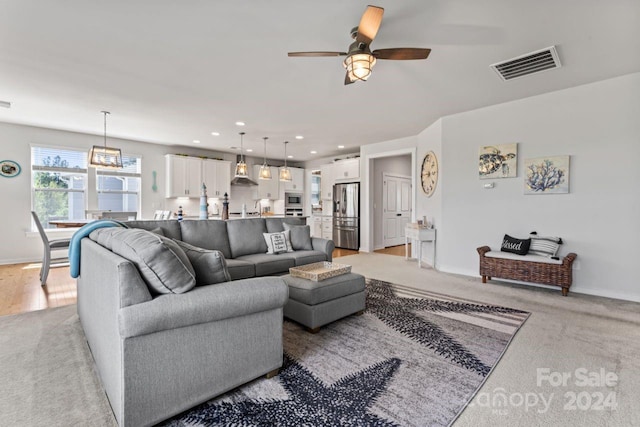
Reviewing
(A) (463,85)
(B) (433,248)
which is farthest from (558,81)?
(B) (433,248)

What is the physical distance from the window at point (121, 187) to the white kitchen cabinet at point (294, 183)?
12.5ft

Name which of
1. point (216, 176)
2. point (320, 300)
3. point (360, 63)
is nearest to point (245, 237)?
point (320, 300)

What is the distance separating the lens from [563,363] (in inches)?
84.2

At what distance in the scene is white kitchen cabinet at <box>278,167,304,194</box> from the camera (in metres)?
9.26

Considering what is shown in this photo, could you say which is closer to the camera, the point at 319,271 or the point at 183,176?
the point at 319,271

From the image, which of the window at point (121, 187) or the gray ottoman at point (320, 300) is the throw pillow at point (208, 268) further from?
the window at point (121, 187)

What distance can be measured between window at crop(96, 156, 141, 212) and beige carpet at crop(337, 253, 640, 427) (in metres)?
6.89

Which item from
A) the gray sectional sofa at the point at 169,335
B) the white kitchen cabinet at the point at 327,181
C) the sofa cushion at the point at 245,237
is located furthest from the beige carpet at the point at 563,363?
the white kitchen cabinet at the point at 327,181

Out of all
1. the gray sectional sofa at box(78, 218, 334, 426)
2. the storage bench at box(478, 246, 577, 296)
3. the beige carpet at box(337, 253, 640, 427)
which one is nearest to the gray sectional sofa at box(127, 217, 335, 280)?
the gray sectional sofa at box(78, 218, 334, 426)

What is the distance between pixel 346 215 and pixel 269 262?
435 cm

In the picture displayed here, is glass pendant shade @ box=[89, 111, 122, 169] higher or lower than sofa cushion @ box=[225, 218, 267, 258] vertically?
higher

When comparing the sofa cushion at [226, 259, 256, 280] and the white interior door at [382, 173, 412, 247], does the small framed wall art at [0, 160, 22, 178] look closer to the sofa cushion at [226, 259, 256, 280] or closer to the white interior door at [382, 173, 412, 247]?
the sofa cushion at [226, 259, 256, 280]

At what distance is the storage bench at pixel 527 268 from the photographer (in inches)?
145

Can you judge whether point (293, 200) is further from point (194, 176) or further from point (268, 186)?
point (194, 176)
